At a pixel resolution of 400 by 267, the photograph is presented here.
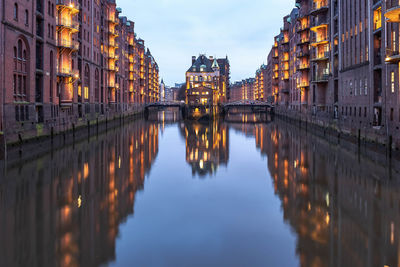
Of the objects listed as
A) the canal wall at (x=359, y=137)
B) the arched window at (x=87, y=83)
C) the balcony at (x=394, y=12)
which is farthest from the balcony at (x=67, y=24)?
the balcony at (x=394, y=12)

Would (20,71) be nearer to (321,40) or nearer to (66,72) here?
(66,72)

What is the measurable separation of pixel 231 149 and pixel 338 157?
11.8 metres

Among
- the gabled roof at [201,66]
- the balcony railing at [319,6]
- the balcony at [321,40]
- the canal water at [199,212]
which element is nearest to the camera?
the canal water at [199,212]

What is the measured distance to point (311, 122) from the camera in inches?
2437

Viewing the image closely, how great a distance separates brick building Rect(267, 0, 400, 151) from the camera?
35.5 meters

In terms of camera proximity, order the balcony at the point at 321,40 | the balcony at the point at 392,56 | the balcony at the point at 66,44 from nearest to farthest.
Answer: the balcony at the point at 392,56 → the balcony at the point at 66,44 → the balcony at the point at 321,40

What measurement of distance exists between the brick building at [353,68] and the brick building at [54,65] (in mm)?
30256

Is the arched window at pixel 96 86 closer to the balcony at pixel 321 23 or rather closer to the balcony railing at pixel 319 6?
the balcony at pixel 321 23

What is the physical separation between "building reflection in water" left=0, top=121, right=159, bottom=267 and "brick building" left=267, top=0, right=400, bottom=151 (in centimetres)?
1993

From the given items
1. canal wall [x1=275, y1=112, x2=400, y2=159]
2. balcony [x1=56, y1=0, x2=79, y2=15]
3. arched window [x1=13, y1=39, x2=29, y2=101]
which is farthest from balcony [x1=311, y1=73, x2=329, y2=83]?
arched window [x1=13, y1=39, x2=29, y2=101]

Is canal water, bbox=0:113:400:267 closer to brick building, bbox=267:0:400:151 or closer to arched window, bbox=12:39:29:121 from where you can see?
brick building, bbox=267:0:400:151

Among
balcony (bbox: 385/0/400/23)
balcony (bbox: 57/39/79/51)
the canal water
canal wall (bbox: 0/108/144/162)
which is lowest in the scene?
the canal water

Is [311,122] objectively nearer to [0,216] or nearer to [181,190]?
[181,190]

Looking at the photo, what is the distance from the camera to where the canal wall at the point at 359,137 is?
2950cm
